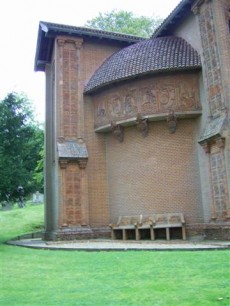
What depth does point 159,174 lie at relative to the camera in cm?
1622

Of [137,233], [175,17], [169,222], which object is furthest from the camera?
[175,17]

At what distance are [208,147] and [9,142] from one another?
8.38 meters

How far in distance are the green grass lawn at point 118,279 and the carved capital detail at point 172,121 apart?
23.0 ft

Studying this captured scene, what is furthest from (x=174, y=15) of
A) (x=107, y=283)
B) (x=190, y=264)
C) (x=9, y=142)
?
(x=107, y=283)

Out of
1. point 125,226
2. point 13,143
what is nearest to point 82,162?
point 13,143

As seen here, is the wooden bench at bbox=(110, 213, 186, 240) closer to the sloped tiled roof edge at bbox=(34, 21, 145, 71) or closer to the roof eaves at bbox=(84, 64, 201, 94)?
the roof eaves at bbox=(84, 64, 201, 94)

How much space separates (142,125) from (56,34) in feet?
20.4

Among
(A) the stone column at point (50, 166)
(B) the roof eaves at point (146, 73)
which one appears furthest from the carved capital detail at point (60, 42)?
→ (A) the stone column at point (50, 166)

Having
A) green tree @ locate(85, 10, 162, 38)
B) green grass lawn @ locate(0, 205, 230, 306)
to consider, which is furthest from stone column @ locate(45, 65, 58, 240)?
green tree @ locate(85, 10, 162, 38)

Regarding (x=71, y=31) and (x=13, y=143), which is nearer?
(x=13, y=143)

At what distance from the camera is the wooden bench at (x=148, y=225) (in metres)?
15.1

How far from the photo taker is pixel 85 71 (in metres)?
18.7

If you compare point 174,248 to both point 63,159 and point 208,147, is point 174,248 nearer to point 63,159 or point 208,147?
point 208,147

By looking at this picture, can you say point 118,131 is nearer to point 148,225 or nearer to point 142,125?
point 142,125
